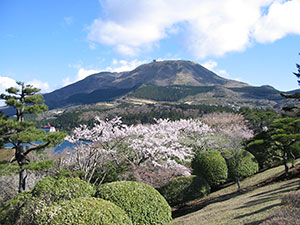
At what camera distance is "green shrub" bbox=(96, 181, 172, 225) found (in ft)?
21.4

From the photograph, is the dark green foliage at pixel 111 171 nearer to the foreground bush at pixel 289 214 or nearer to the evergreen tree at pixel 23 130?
the evergreen tree at pixel 23 130

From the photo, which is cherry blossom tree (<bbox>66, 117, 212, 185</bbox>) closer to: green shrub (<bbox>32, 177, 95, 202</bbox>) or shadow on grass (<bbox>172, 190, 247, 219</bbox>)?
shadow on grass (<bbox>172, 190, 247, 219</bbox>)

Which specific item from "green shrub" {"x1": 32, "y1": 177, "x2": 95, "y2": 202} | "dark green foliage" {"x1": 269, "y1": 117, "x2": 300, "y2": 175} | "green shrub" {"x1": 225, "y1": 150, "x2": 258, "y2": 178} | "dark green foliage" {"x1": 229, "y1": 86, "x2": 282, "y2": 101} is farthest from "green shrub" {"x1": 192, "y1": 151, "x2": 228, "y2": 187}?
"dark green foliage" {"x1": 229, "y1": 86, "x2": 282, "y2": 101}

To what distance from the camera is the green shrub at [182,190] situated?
12.6 metres

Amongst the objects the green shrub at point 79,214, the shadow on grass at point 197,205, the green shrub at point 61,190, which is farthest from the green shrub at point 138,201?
the shadow on grass at point 197,205

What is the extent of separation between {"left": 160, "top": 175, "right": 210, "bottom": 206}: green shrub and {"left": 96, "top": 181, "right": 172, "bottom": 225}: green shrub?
548 cm

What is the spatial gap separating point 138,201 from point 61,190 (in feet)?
7.44

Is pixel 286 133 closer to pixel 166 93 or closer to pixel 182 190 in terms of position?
pixel 182 190

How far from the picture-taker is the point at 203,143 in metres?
21.1

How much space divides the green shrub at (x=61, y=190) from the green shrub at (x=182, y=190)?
20.0ft

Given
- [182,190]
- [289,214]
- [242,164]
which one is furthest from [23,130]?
[242,164]

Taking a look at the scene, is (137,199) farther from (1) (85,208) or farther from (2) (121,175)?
(2) (121,175)

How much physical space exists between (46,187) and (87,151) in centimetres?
725

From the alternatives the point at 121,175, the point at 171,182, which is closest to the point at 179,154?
the point at 171,182
